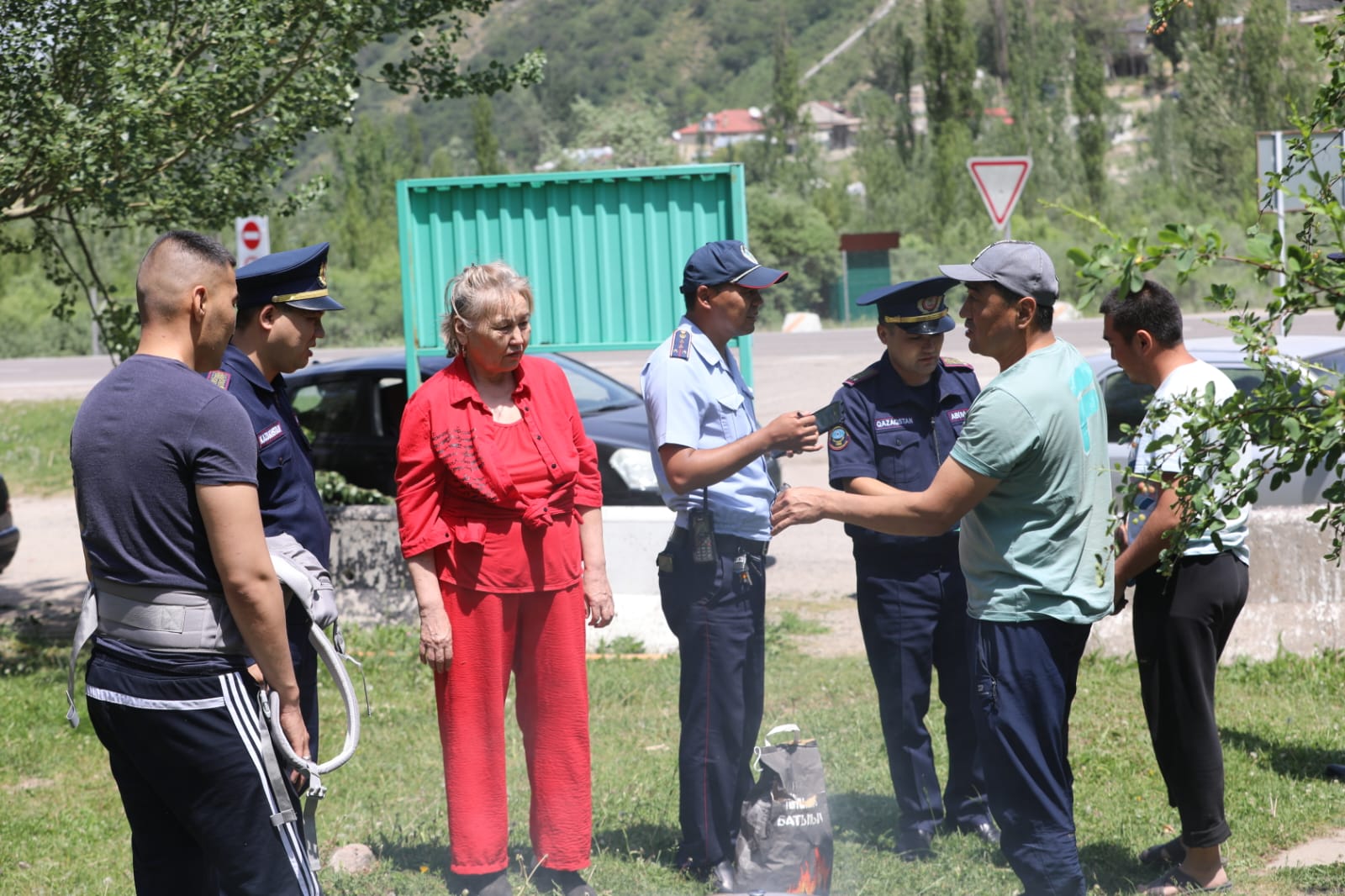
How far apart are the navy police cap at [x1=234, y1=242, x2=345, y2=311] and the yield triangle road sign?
31.2 feet

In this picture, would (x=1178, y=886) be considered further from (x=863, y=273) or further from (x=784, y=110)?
(x=784, y=110)

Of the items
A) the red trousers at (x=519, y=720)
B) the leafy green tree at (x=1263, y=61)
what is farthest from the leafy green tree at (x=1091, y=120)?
the red trousers at (x=519, y=720)

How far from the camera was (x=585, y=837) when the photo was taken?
168 inches

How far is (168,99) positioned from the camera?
654 cm

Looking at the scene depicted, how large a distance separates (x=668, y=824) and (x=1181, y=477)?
2756 millimetres

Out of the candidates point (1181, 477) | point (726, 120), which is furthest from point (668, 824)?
point (726, 120)

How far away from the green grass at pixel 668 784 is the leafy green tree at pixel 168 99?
2653 mm

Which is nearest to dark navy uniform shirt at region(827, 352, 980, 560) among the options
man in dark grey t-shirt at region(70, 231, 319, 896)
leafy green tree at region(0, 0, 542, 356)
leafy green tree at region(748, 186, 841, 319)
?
man in dark grey t-shirt at region(70, 231, 319, 896)

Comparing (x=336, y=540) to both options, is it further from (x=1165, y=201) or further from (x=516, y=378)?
(x=1165, y=201)

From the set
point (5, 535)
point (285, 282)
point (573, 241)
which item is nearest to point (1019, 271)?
point (285, 282)

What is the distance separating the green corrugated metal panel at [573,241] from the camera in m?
7.73

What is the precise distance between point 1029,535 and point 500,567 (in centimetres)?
160

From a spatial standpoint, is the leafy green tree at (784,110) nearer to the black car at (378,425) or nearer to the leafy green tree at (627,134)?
the leafy green tree at (627,134)

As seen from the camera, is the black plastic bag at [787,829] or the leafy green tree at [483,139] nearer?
the black plastic bag at [787,829]
